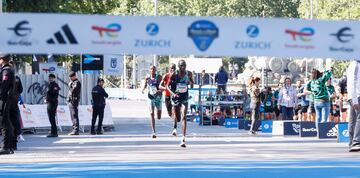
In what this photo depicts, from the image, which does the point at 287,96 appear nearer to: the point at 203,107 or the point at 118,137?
the point at 203,107

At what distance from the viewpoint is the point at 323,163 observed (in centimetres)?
1711

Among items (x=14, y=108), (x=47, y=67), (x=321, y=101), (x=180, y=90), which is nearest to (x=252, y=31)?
(x=14, y=108)

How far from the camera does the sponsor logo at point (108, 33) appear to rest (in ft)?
47.6

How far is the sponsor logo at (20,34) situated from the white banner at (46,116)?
14974 millimetres

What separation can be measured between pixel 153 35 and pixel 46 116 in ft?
52.6

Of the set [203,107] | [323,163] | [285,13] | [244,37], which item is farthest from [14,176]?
[285,13]

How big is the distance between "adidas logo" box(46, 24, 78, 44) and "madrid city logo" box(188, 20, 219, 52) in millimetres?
1605

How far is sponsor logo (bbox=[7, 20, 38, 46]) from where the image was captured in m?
14.2

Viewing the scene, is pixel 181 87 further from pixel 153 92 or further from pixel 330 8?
pixel 330 8

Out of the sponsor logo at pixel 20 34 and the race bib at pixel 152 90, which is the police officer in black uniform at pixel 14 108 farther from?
the race bib at pixel 152 90

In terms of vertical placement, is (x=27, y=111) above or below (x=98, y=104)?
below

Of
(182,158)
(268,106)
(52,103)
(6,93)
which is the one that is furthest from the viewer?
(268,106)

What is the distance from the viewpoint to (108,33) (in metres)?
14.5

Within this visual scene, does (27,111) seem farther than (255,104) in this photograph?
Yes
